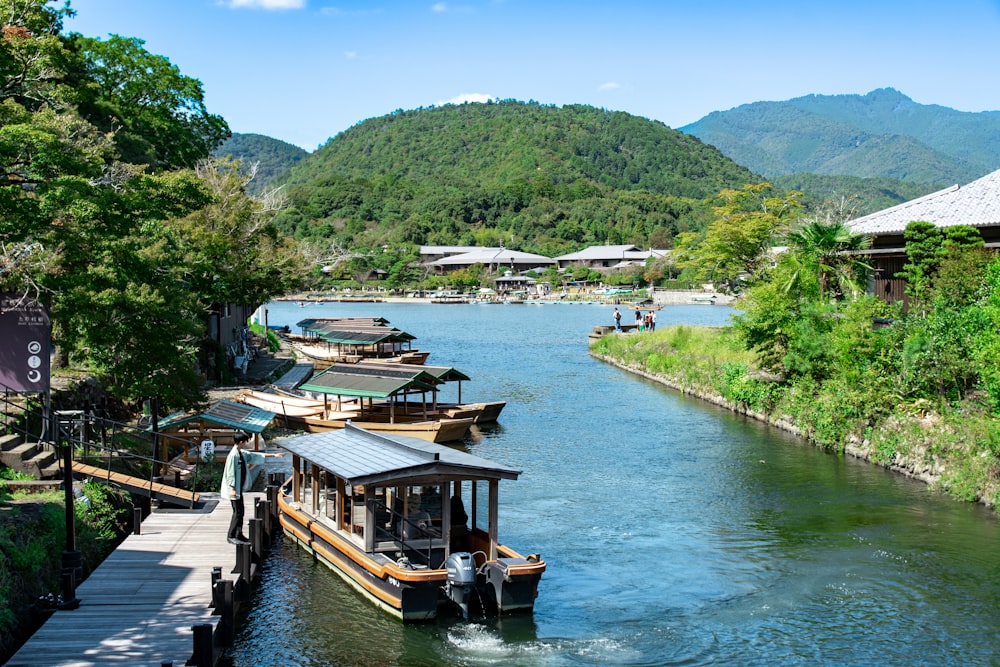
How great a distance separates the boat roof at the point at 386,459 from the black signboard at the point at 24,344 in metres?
5.47

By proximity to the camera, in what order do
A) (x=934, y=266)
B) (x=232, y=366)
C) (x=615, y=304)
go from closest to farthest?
(x=934, y=266) < (x=232, y=366) < (x=615, y=304)

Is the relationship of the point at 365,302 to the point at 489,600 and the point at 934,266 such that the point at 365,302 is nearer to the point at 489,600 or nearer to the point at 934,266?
the point at 934,266

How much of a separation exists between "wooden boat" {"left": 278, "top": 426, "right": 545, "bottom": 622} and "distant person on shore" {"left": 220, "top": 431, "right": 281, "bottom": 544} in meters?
1.61

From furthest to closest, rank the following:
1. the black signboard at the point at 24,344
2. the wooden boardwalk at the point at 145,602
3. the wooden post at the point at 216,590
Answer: the black signboard at the point at 24,344 < the wooden post at the point at 216,590 < the wooden boardwalk at the point at 145,602

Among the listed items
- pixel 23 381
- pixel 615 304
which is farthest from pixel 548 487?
pixel 615 304

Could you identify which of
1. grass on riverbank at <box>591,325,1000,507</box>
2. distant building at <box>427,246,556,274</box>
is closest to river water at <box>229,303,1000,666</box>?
grass on riverbank at <box>591,325,1000,507</box>

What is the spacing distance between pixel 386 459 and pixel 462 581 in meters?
2.93

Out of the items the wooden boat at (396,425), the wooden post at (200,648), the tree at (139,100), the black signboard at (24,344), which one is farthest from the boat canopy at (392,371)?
the wooden post at (200,648)

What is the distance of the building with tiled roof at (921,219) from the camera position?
3183cm

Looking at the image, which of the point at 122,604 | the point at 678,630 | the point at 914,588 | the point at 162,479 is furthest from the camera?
the point at 162,479

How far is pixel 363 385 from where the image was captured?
33.4m

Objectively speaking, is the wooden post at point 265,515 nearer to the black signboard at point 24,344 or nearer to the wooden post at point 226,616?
the wooden post at point 226,616

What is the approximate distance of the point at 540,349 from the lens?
71.2m

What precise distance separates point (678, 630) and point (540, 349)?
179 ft
